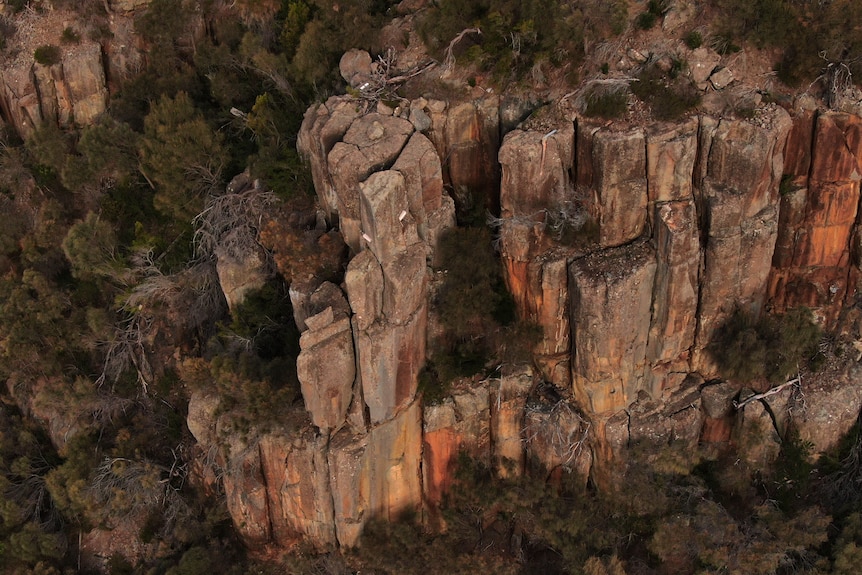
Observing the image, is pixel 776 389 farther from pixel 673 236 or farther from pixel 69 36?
pixel 69 36

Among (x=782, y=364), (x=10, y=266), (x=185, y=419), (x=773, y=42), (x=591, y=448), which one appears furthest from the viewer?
(x=10, y=266)

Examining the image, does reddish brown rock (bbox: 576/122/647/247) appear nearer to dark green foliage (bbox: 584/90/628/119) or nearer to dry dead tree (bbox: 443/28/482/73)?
dark green foliage (bbox: 584/90/628/119)

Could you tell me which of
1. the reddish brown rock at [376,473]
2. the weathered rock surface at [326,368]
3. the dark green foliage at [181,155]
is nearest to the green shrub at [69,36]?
the dark green foliage at [181,155]

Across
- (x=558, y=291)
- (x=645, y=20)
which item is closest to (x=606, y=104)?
(x=645, y=20)

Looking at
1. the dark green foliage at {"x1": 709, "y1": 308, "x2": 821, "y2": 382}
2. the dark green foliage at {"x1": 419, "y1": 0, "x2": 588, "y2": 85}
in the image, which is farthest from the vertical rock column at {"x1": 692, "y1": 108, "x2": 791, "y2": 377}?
the dark green foliage at {"x1": 419, "y1": 0, "x2": 588, "y2": 85}

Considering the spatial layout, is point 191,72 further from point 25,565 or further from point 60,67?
point 25,565

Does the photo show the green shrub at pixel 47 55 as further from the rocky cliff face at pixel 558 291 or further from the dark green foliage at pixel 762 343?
the dark green foliage at pixel 762 343

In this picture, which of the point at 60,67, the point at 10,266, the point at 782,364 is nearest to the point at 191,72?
the point at 60,67
